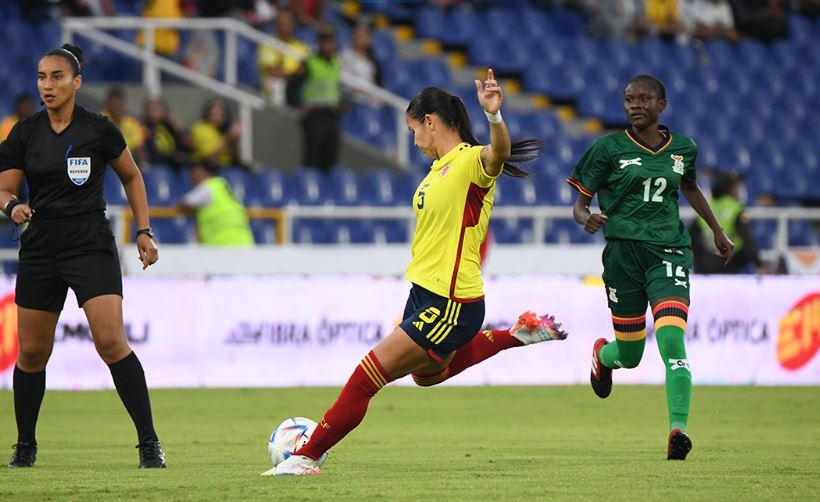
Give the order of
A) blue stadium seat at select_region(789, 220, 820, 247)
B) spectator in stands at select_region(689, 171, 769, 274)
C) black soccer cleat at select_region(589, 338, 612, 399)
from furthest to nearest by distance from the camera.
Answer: blue stadium seat at select_region(789, 220, 820, 247) → spectator in stands at select_region(689, 171, 769, 274) → black soccer cleat at select_region(589, 338, 612, 399)

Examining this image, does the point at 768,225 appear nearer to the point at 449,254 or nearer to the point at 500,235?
the point at 500,235

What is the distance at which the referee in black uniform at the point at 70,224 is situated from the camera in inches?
329

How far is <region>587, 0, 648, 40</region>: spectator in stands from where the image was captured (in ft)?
87.0

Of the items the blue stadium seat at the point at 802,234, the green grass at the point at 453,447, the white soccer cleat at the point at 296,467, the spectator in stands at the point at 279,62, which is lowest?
the green grass at the point at 453,447

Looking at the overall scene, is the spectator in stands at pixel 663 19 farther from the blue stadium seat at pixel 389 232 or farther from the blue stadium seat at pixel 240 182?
the blue stadium seat at pixel 240 182

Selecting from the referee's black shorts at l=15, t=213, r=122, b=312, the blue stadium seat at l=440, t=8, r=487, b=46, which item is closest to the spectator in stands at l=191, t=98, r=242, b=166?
the blue stadium seat at l=440, t=8, r=487, b=46

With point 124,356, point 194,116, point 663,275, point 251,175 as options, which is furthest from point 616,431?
point 194,116

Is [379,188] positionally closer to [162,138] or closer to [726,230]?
[162,138]

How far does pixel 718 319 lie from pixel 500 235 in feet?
18.5

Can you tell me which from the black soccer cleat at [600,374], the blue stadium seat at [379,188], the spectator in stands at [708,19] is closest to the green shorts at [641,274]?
the black soccer cleat at [600,374]

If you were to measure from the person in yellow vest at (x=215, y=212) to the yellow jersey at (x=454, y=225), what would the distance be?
9358 mm

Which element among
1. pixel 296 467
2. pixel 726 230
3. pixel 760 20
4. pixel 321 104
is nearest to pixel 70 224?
pixel 296 467

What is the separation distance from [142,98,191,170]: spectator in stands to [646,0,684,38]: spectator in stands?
10.7m

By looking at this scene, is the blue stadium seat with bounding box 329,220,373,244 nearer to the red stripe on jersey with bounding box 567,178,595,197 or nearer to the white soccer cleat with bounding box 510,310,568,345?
the red stripe on jersey with bounding box 567,178,595,197
